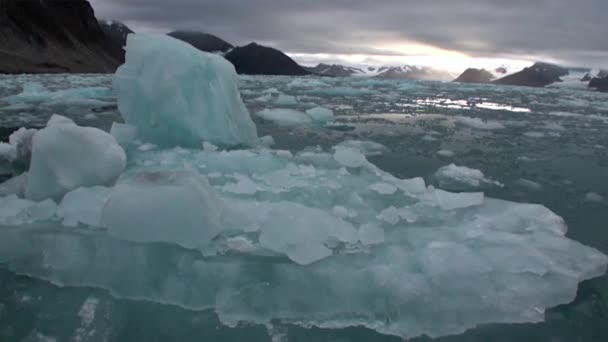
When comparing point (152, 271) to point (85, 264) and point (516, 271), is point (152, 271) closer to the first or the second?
point (85, 264)

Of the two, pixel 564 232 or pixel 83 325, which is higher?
pixel 564 232

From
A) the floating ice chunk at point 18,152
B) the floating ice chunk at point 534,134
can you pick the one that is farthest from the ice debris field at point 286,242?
the floating ice chunk at point 534,134

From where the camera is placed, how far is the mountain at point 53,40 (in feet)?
180

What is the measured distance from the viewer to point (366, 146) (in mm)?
7605

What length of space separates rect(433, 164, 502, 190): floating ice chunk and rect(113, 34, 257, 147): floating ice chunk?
9.66ft

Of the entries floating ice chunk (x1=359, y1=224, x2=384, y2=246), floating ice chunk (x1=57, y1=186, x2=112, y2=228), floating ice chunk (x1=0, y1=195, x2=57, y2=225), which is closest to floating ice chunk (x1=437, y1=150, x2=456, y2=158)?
floating ice chunk (x1=359, y1=224, x2=384, y2=246)

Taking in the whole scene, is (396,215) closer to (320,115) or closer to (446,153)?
(446,153)

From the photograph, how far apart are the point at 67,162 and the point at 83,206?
0.72 metres

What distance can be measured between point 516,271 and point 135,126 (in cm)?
528

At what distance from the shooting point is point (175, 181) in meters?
3.46

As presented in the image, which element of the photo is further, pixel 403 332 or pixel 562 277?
pixel 562 277

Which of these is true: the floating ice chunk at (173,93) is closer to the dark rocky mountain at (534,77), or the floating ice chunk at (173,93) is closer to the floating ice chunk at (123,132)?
the floating ice chunk at (123,132)

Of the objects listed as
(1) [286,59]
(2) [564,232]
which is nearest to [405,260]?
(2) [564,232]

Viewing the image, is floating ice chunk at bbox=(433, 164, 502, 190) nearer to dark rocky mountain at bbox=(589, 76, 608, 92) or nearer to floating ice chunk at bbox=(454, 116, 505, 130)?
floating ice chunk at bbox=(454, 116, 505, 130)
